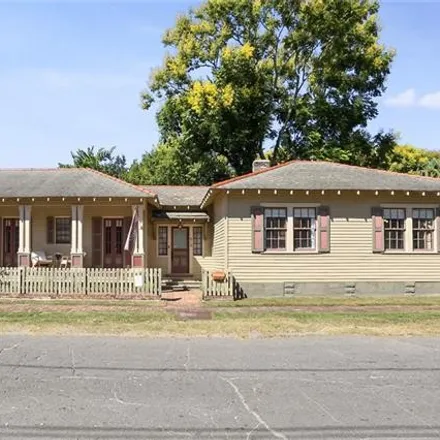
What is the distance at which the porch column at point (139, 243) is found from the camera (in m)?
19.9

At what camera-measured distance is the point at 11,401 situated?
650 centimetres

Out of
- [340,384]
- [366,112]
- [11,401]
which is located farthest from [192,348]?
[366,112]

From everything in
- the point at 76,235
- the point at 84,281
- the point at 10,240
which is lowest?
the point at 84,281

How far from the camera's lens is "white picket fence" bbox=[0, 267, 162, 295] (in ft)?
58.7

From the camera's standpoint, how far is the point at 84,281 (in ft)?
58.9

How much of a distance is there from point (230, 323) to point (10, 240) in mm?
13275

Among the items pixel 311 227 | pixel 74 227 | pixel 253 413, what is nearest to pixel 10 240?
pixel 74 227

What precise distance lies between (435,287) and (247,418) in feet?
49.6

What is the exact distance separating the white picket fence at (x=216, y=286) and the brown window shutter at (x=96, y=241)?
645 centimetres

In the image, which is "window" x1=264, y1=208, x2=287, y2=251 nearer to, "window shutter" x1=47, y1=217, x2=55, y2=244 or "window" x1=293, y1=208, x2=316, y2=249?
"window" x1=293, y1=208, x2=316, y2=249

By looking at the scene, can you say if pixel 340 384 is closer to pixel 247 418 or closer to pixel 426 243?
pixel 247 418

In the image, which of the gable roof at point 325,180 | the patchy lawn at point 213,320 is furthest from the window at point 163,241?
the patchy lawn at point 213,320

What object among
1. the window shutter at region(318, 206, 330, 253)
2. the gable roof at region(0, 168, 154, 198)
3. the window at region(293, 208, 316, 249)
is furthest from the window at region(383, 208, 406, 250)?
the gable roof at region(0, 168, 154, 198)

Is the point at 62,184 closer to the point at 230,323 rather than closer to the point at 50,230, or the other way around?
the point at 50,230
